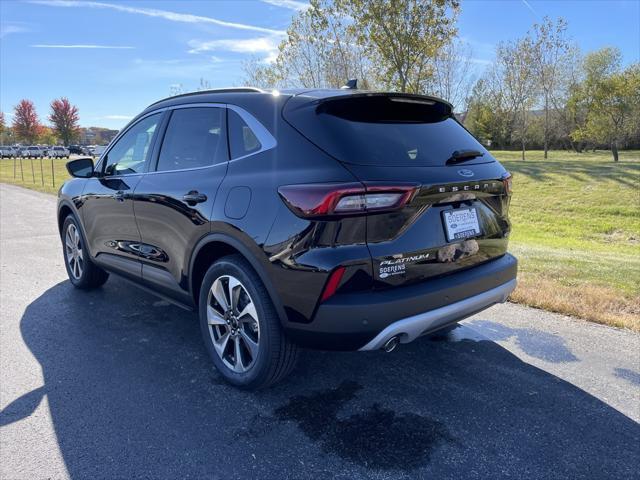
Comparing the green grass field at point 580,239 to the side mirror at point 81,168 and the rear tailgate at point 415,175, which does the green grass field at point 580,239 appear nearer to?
the rear tailgate at point 415,175

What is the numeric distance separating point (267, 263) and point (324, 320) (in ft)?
1.50

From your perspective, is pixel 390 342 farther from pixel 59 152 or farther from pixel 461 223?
pixel 59 152

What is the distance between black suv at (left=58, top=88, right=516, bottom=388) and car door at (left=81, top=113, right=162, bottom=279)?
0.29 m

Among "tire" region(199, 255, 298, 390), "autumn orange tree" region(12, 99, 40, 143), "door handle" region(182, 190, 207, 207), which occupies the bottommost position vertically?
"tire" region(199, 255, 298, 390)

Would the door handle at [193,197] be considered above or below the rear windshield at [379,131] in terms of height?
below

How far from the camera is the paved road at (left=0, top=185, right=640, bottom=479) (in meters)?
2.42

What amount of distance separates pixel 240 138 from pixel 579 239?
11.9 m

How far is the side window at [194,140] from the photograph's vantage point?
10.8 ft

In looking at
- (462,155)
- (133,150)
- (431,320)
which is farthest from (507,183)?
(133,150)

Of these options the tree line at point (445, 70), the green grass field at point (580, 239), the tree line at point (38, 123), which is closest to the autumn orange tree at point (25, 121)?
the tree line at point (38, 123)

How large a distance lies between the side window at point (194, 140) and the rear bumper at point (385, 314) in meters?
1.27

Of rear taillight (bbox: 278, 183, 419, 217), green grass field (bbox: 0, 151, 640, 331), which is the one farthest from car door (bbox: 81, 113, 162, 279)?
green grass field (bbox: 0, 151, 640, 331)

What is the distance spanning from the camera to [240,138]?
311 cm

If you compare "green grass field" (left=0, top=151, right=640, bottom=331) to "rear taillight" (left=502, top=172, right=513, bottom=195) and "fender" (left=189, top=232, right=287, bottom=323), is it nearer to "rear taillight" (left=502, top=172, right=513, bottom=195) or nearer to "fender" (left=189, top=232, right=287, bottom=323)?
"rear taillight" (left=502, top=172, right=513, bottom=195)
